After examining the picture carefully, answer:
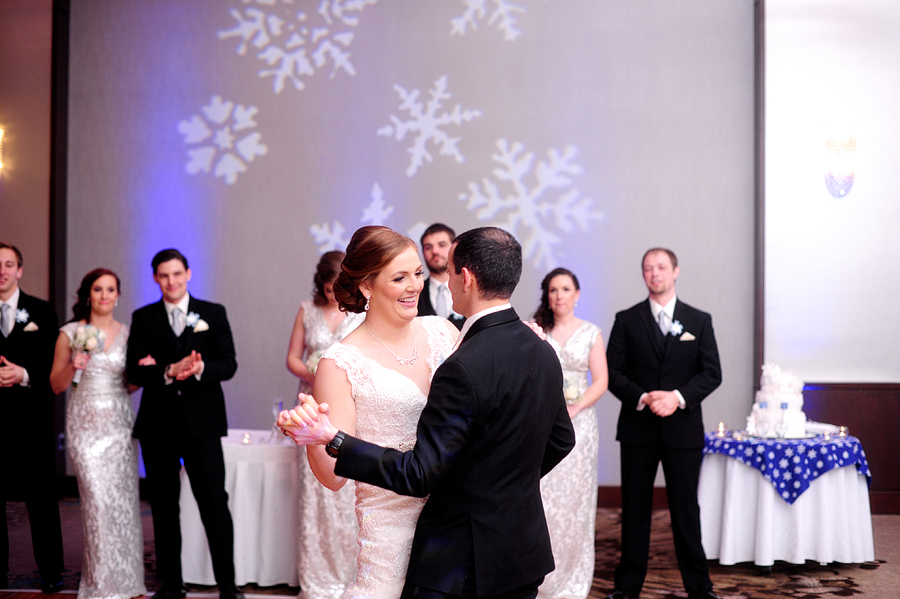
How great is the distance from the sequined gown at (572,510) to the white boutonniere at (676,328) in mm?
530

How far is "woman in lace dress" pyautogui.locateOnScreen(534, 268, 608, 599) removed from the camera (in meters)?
4.32

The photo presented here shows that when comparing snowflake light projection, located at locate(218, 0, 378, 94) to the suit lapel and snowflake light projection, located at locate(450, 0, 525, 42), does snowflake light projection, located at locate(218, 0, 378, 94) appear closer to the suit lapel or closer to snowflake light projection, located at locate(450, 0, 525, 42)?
snowflake light projection, located at locate(450, 0, 525, 42)

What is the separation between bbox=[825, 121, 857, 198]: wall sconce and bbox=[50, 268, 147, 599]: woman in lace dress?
527cm

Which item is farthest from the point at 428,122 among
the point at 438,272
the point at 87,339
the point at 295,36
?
the point at 87,339

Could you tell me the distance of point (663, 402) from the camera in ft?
13.5

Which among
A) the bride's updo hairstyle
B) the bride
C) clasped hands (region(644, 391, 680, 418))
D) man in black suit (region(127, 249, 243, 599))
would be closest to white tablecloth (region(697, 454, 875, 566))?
clasped hands (region(644, 391, 680, 418))

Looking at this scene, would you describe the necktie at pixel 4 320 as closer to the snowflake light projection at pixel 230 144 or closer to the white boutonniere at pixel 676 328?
the snowflake light projection at pixel 230 144

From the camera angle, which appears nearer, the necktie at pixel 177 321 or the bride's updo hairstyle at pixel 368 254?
the bride's updo hairstyle at pixel 368 254

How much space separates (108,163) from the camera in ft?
21.5

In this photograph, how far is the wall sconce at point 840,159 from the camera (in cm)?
625

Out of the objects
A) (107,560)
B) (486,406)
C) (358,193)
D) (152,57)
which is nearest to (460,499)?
(486,406)

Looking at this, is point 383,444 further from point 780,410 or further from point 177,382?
point 780,410

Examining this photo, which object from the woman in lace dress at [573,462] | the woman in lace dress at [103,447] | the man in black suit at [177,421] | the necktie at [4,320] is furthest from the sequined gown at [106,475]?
the woman in lace dress at [573,462]

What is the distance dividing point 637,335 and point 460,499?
2650 mm
